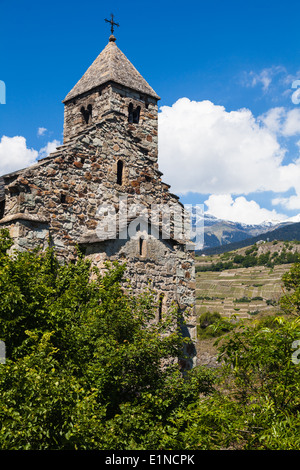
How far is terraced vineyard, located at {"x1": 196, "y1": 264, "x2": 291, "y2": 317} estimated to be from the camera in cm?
7638

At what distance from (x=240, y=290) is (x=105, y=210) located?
3335 inches

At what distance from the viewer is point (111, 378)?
793 cm

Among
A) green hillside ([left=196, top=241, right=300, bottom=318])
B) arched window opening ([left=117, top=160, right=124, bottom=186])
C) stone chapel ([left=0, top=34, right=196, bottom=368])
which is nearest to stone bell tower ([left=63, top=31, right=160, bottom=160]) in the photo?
stone chapel ([left=0, top=34, right=196, bottom=368])

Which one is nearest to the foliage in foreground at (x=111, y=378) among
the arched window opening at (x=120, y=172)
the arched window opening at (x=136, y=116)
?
the arched window opening at (x=120, y=172)

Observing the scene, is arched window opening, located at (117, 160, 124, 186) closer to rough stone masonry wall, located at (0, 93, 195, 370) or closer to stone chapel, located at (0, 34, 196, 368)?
stone chapel, located at (0, 34, 196, 368)

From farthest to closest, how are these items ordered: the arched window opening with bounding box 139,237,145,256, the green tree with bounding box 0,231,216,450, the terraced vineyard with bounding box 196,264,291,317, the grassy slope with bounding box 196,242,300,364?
1. the terraced vineyard with bounding box 196,264,291,317
2. the grassy slope with bounding box 196,242,300,364
3. the arched window opening with bounding box 139,237,145,256
4. the green tree with bounding box 0,231,216,450

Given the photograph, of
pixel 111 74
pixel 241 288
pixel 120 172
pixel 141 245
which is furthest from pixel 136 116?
pixel 241 288


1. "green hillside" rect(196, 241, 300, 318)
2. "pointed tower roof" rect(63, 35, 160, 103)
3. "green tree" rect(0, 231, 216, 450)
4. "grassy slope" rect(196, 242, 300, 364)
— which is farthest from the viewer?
"green hillside" rect(196, 241, 300, 318)

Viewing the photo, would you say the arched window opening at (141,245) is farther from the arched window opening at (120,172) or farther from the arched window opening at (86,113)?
the arched window opening at (86,113)

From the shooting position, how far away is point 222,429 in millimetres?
6281

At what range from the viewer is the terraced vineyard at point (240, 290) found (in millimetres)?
76375

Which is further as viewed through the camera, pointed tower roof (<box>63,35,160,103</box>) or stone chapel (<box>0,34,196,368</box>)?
pointed tower roof (<box>63,35,160,103</box>)

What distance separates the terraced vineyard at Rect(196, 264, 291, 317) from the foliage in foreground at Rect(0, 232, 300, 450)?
202ft
